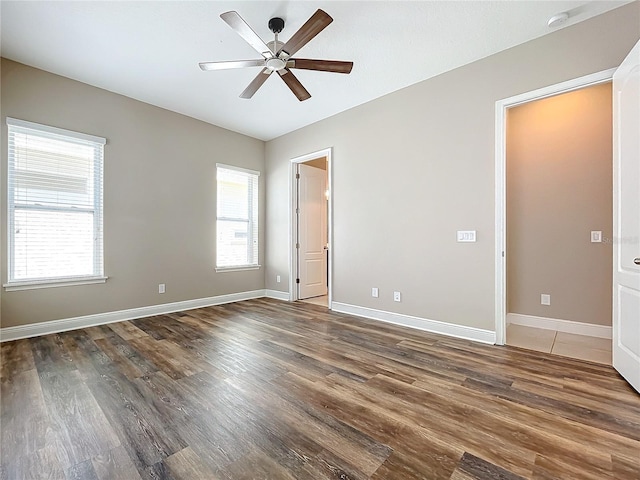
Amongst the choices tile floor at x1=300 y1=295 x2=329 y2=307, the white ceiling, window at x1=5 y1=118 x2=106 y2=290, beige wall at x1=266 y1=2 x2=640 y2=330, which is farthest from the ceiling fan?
tile floor at x1=300 y1=295 x2=329 y2=307

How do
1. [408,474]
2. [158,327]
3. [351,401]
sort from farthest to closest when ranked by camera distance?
[158,327] < [351,401] < [408,474]

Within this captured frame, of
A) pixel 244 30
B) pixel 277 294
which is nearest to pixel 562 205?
pixel 244 30

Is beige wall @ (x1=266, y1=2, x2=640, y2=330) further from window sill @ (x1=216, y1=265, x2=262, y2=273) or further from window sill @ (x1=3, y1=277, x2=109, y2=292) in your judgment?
window sill @ (x1=3, y1=277, x2=109, y2=292)

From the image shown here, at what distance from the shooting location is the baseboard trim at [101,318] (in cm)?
318

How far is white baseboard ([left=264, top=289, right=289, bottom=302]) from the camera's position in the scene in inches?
210

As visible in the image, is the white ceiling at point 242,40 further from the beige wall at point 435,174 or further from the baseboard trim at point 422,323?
the baseboard trim at point 422,323

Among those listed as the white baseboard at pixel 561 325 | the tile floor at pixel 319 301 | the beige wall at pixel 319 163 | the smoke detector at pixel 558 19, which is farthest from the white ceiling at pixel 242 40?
the tile floor at pixel 319 301

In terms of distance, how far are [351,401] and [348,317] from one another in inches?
86.9

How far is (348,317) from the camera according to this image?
4129 millimetres

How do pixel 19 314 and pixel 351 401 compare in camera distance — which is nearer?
pixel 351 401

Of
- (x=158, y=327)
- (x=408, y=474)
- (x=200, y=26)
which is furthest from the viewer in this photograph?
(x=158, y=327)

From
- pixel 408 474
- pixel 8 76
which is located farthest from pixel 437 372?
pixel 8 76

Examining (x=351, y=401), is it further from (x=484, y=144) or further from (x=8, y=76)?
(x=8, y=76)

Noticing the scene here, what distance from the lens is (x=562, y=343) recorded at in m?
3.06
